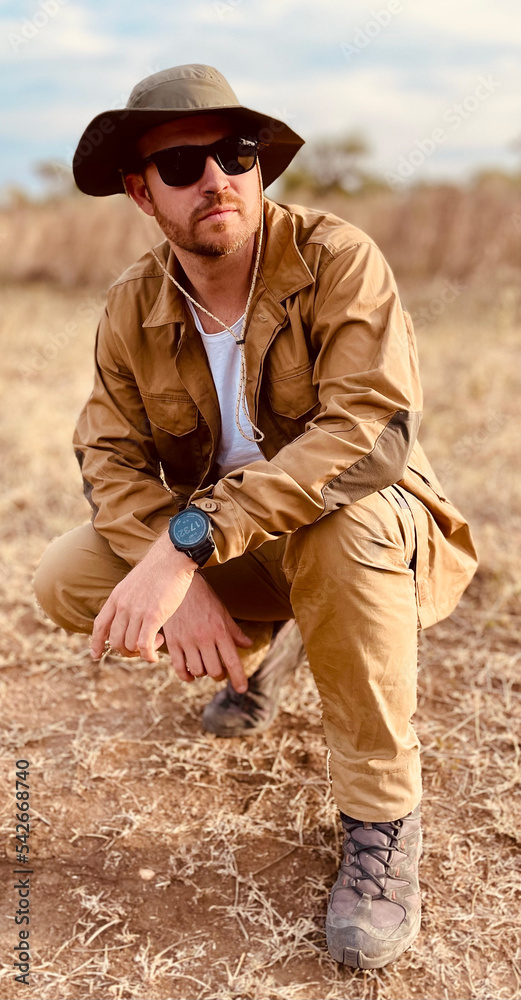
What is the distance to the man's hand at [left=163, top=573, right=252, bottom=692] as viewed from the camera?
213cm

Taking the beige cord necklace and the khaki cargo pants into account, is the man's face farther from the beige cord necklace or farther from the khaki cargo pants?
the khaki cargo pants

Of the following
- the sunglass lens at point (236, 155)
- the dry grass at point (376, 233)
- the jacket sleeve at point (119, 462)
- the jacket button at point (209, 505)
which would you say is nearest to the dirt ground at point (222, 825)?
the jacket sleeve at point (119, 462)

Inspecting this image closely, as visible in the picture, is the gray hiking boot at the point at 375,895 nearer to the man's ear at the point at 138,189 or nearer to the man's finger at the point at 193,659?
the man's finger at the point at 193,659

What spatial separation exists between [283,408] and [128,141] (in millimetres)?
838

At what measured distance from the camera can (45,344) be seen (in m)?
7.94

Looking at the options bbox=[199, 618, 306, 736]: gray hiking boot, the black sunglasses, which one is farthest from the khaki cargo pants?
the black sunglasses

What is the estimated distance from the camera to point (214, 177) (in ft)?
7.24

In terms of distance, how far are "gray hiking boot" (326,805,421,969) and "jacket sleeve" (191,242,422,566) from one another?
2.50 feet

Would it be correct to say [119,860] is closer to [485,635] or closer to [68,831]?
[68,831]

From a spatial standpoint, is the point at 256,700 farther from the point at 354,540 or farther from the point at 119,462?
the point at 354,540

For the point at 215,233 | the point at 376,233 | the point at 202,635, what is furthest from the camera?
the point at 376,233

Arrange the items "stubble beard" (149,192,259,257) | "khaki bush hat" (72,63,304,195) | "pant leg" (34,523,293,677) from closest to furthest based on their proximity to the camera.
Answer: "khaki bush hat" (72,63,304,195) < "stubble beard" (149,192,259,257) < "pant leg" (34,523,293,677)

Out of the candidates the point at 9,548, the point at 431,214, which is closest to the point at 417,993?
the point at 9,548

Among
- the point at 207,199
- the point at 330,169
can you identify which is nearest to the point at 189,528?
the point at 207,199
